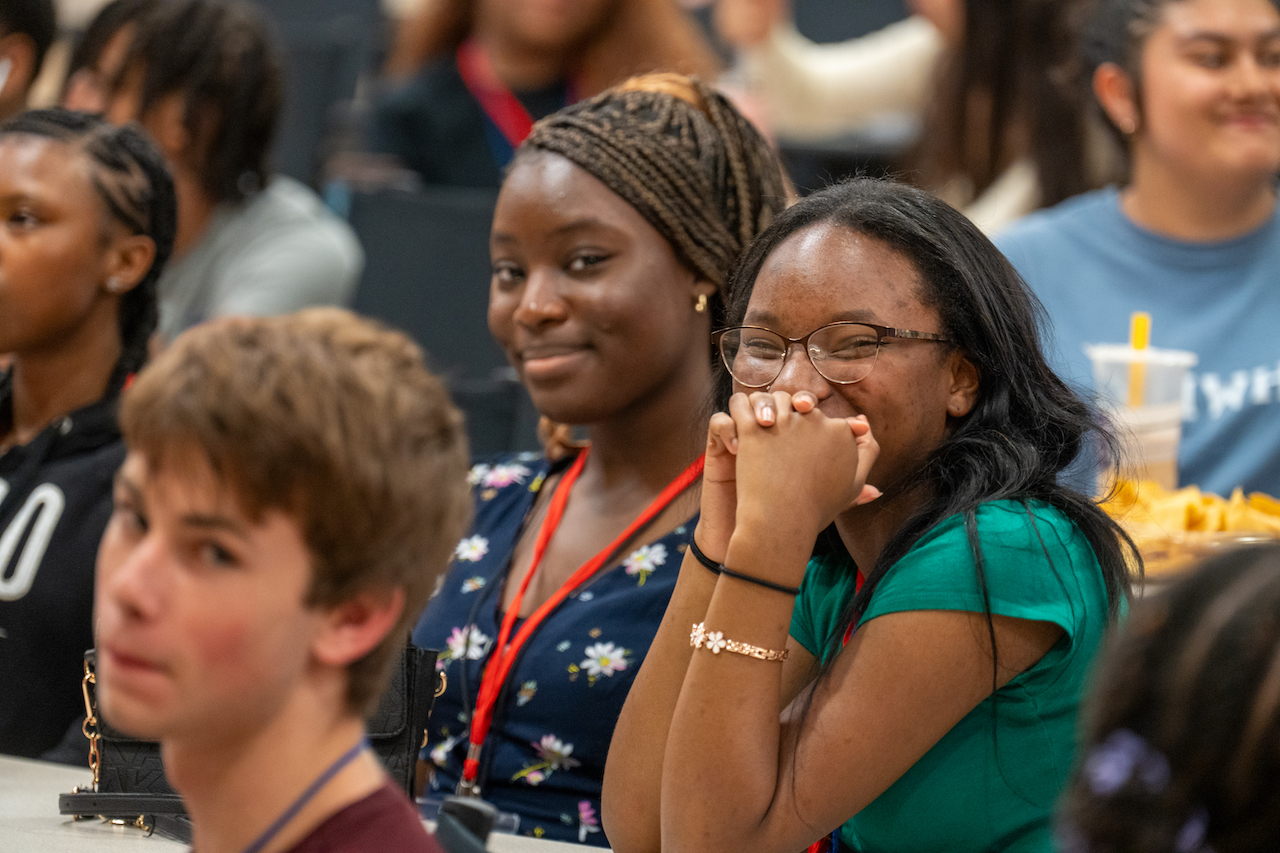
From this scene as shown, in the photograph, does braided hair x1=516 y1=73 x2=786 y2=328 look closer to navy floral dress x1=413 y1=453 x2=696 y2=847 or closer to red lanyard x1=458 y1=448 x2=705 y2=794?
red lanyard x1=458 y1=448 x2=705 y2=794

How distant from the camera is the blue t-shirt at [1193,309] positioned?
255 centimetres

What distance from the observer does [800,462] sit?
1.37m

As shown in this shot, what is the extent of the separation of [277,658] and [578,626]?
2.88ft

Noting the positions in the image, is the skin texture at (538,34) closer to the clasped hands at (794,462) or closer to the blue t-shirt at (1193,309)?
the blue t-shirt at (1193,309)


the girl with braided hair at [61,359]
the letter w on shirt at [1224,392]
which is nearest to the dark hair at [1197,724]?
the girl with braided hair at [61,359]

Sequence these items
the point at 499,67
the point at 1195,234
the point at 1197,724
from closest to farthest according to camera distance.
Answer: the point at 1197,724 → the point at 1195,234 → the point at 499,67

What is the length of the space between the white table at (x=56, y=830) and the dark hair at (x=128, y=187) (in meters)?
0.67

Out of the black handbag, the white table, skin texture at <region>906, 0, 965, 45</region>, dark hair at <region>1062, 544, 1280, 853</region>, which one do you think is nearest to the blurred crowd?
dark hair at <region>1062, 544, 1280, 853</region>

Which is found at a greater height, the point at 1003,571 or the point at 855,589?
the point at 1003,571

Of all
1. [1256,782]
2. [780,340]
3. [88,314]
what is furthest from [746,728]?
[88,314]

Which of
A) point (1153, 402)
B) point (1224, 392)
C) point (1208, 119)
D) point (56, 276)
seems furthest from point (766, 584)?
point (1208, 119)

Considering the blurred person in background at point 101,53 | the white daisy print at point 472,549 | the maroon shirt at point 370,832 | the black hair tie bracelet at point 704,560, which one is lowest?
the white daisy print at point 472,549

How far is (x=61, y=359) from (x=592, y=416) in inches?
33.6

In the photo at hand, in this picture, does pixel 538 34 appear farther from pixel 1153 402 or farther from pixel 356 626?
pixel 356 626
